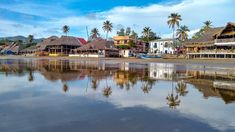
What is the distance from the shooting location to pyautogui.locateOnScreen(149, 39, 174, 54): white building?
9956cm

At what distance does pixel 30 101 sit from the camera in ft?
40.0

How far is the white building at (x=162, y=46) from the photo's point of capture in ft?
327

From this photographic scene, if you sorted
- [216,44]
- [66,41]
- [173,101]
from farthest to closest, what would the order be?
[66,41] < [216,44] < [173,101]

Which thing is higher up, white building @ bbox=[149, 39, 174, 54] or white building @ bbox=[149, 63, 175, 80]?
white building @ bbox=[149, 39, 174, 54]

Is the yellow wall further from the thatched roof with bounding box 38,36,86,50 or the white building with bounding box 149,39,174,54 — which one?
the thatched roof with bounding box 38,36,86,50

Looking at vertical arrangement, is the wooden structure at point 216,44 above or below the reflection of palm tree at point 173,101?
above

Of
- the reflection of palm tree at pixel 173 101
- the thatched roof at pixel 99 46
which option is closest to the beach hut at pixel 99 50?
the thatched roof at pixel 99 46

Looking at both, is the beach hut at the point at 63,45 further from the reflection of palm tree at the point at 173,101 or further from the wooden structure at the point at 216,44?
the reflection of palm tree at the point at 173,101

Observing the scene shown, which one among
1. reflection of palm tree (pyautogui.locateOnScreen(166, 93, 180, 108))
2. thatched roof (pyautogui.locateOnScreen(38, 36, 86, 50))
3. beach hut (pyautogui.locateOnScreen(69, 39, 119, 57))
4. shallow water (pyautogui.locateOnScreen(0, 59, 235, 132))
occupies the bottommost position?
reflection of palm tree (pyautogui.locateOnScreen(166, 93, 180, 108))

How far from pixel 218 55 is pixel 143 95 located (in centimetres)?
5227

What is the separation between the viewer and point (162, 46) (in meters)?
102

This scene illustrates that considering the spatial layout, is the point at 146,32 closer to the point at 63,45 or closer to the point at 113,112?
the point at 63,45

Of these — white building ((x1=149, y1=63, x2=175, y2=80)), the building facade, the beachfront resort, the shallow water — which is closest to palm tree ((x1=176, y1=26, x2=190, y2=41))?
the beachfront resort

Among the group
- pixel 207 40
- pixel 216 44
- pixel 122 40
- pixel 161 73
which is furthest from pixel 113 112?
pixel 122 40
